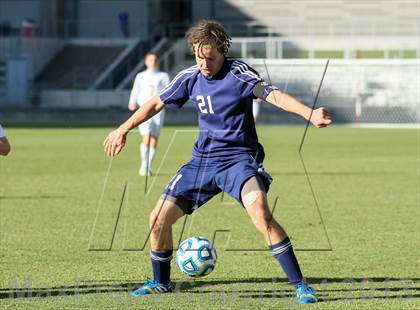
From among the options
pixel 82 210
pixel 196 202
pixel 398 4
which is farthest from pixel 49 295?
pixel 398 4

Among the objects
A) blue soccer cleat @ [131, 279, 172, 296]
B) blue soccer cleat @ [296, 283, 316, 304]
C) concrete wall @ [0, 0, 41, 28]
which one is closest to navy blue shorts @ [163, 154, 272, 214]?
blue soccer cleat @ [131, 279, 172, 296]

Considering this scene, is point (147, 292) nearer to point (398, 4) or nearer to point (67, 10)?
point (398, 4)

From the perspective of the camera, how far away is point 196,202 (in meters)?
7.82

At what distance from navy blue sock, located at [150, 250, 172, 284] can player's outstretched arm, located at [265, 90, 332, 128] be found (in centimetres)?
150

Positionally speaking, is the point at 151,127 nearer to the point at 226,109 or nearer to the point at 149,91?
the point at 149,91

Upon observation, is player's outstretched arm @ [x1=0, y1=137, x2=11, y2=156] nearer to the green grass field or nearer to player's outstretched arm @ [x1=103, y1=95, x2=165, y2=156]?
player's outstretched arm @ [x1=103, y1=95, x2=165, y2=156]

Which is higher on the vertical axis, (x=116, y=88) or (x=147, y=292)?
(x=147, y=292)

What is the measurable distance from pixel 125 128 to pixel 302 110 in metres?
1.48

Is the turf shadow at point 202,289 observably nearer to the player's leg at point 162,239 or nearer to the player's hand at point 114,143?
the player's leg at point 162,239

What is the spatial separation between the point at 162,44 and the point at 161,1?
7562 mm

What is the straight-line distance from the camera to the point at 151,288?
7906mm

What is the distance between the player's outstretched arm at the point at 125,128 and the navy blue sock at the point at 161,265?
2.88ft

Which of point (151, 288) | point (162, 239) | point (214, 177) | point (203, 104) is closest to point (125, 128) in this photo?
point (203, 104)

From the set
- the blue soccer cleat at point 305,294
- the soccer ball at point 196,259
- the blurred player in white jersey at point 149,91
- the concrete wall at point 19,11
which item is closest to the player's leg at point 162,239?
the soccer ball at point 196,259
